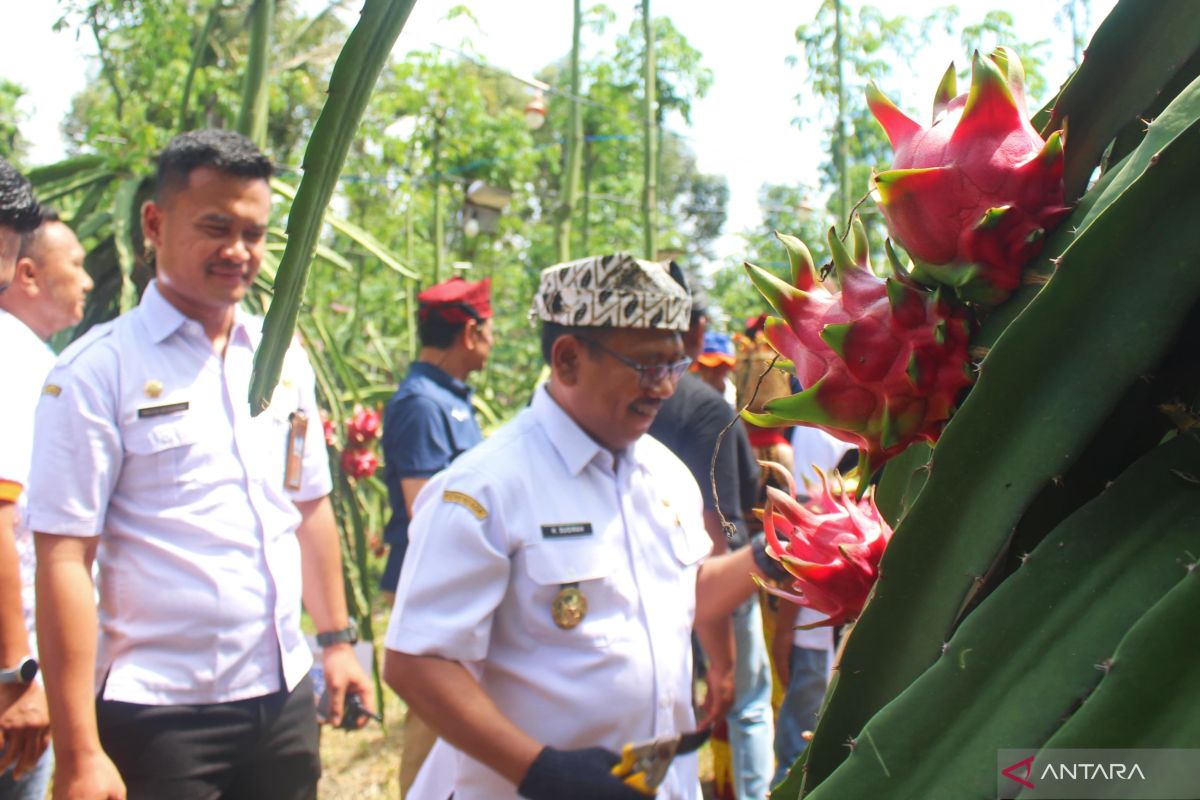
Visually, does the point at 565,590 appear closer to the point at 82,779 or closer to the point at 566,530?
the point at 566,530

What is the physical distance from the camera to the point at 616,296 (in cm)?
213

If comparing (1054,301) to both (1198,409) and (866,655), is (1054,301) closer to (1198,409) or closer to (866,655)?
(1198,409)

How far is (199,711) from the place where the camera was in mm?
2092

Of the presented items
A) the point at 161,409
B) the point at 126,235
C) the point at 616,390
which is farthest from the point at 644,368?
the point at 126,235

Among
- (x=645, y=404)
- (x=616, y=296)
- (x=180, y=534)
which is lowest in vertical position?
(x=180, y=534)

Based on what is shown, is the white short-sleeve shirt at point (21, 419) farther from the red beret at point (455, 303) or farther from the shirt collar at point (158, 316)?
the red beret at point (455, 303)

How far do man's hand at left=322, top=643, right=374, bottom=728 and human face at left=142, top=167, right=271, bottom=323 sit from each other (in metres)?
0.86

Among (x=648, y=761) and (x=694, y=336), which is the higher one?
(x=694, y=336)

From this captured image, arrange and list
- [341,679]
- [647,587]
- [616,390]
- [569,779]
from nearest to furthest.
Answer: [569,779], [647,587], [616,390], [341,679]

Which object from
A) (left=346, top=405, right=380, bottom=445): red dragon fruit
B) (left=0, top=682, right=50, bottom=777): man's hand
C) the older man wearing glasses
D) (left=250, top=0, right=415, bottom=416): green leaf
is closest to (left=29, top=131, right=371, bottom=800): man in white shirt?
(left=0, top=682, right=50, bottom=777): man's hand

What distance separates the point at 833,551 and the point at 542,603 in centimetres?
124

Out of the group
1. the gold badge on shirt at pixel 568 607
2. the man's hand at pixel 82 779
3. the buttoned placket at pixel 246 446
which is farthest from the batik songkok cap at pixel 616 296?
the man's hand at pixel 82 779

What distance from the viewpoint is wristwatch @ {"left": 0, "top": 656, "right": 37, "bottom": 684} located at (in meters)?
2.02

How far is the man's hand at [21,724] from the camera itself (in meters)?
2.02
